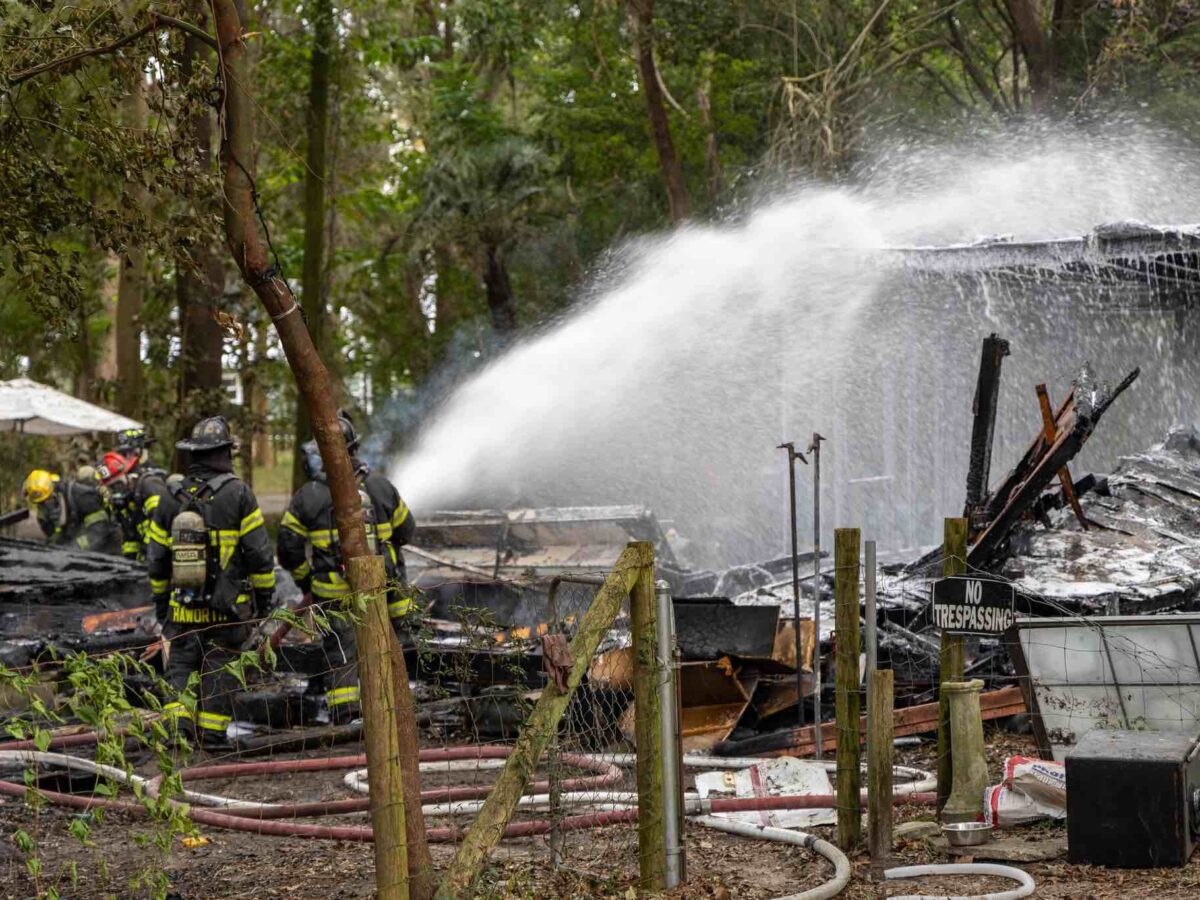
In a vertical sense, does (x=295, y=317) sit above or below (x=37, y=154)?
below

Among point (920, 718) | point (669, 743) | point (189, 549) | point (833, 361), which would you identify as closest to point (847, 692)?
point (669, 743)

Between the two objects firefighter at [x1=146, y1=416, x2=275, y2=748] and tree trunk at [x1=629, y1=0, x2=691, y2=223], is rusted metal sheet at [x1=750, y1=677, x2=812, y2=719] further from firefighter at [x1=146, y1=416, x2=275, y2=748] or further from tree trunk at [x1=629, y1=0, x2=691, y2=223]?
tree trunk at [x1=629, y1=0, x2=691, y2=223]

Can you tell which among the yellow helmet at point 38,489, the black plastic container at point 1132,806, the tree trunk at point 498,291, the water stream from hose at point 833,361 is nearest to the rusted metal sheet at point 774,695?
the black plastic container at point 1132,806

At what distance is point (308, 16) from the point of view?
18344mm

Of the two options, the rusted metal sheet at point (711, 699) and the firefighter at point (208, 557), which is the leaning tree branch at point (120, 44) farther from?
the rusted metal sheet at point (711, 699)

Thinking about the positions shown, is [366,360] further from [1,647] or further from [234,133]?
[234,133]

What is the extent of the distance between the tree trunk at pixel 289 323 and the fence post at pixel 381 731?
24 cm

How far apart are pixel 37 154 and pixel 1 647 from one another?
482 cm

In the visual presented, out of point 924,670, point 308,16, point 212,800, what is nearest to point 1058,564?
point 924,670

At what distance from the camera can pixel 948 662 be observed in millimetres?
6113

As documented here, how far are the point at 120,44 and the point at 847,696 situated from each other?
12.0 feet

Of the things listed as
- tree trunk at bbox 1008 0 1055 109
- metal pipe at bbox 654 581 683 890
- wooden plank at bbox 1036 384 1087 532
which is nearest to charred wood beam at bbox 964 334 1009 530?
wooden plank at bbox 1036 384 1087 532

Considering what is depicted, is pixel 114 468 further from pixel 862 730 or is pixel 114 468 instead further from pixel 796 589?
pixel 862 730

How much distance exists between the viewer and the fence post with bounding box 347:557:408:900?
4176mm
